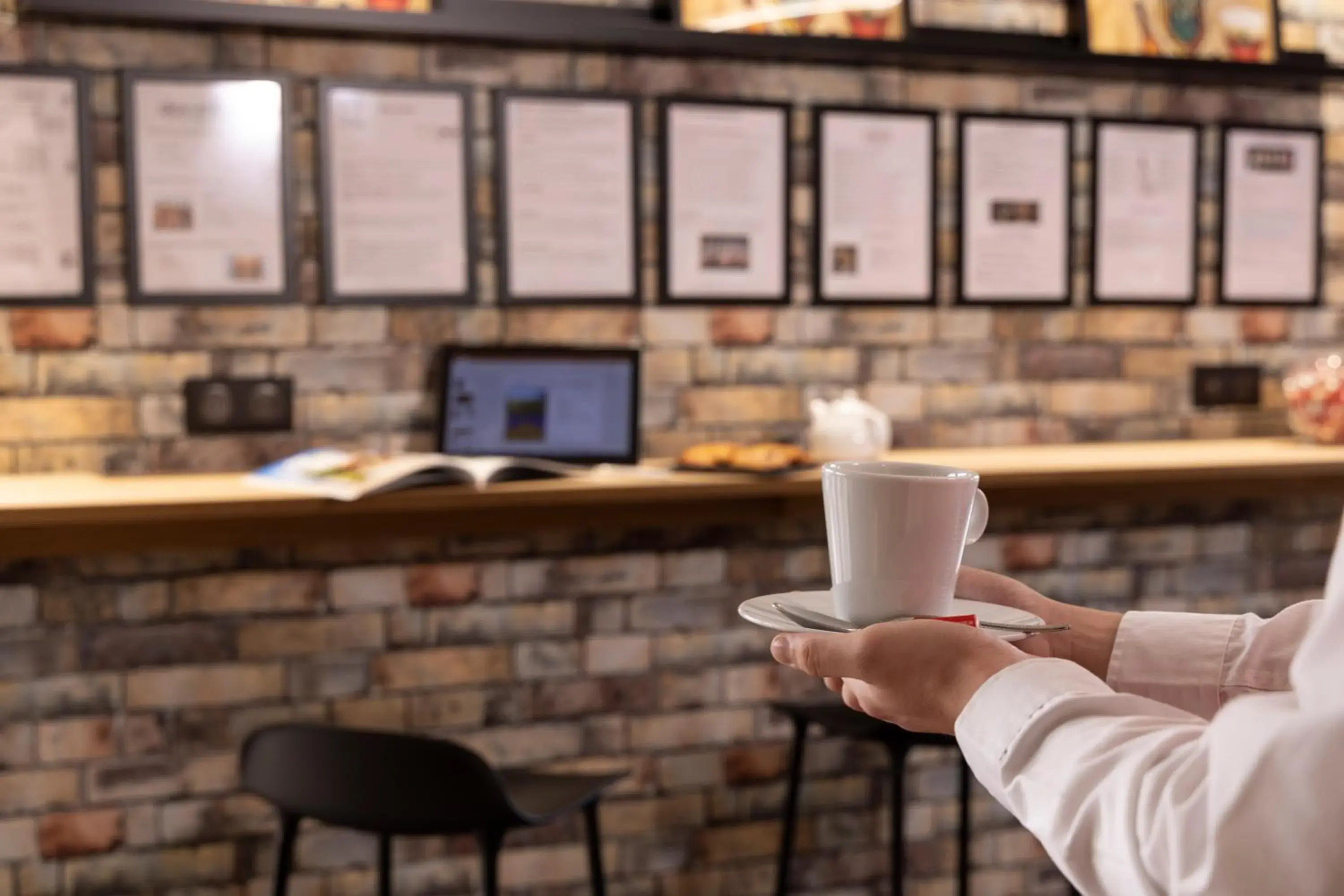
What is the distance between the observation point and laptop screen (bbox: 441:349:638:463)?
2531 mm

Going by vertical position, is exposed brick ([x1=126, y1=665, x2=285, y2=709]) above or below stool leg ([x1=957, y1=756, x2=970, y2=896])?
above

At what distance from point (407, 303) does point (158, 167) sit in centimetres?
48

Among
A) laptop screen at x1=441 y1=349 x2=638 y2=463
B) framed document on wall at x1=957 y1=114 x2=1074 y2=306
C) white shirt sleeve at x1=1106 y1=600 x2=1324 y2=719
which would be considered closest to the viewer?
white shirt sleeve at x1=1106 y1=600 x2=1324 y2=719

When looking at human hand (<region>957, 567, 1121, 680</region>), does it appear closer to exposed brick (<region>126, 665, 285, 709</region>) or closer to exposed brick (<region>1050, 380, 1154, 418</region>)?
exposed brick (<region>126, 665, 285, 709</region>)

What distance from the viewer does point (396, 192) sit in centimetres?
252

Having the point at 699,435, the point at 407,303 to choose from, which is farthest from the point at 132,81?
the point at 699,435

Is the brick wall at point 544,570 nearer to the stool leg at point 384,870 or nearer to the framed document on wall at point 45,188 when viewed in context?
the framed document on wall at point 45,188

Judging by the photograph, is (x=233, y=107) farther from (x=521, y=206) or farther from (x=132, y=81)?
(x=521, y=206)

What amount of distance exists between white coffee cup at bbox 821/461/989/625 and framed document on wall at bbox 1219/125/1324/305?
2.27 m

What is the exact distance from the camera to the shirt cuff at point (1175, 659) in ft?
3.95

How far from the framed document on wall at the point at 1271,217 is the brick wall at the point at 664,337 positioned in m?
0.04

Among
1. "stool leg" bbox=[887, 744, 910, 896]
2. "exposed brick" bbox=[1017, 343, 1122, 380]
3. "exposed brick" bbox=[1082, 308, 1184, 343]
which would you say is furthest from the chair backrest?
"exposed brick" bbox=[1082, 308, 1184, 343]

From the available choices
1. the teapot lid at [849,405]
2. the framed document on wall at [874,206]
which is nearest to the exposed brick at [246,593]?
the teapot lid at [849,405]

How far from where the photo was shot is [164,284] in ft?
7.89
